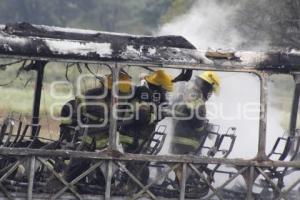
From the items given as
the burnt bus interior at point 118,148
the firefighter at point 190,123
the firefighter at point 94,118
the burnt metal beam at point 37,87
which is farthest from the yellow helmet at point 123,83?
the burnt metal beam at point 37,87

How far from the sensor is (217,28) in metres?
19.8

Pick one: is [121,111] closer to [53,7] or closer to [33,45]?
[33,45]

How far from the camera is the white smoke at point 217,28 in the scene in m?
19.0

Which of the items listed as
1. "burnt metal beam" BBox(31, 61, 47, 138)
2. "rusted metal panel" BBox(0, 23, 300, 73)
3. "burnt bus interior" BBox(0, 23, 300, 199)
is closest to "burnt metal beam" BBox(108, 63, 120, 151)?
"burnt bus interior" BBox(0, 23, 300, 199)

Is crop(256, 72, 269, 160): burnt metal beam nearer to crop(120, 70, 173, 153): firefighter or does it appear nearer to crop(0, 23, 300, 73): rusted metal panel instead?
crop(0, 23, 300, 73): rusted metal panel

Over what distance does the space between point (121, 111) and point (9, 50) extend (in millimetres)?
1508

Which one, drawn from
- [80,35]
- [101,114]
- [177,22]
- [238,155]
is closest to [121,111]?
[101,114]

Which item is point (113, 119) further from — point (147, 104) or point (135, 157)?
point (147, 104)

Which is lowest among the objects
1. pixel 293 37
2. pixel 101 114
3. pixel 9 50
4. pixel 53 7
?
pixel 101 114

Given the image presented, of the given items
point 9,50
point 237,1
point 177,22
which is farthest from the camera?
point 177,22

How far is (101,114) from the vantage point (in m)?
9.10

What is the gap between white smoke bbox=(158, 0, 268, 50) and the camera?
1899cm

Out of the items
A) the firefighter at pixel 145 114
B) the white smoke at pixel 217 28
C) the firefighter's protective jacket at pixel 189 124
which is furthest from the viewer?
the white smoke at pixel 217 28

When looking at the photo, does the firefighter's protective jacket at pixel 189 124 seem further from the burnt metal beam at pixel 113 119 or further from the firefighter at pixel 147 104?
the burnt metal beam at pixel 113 119
